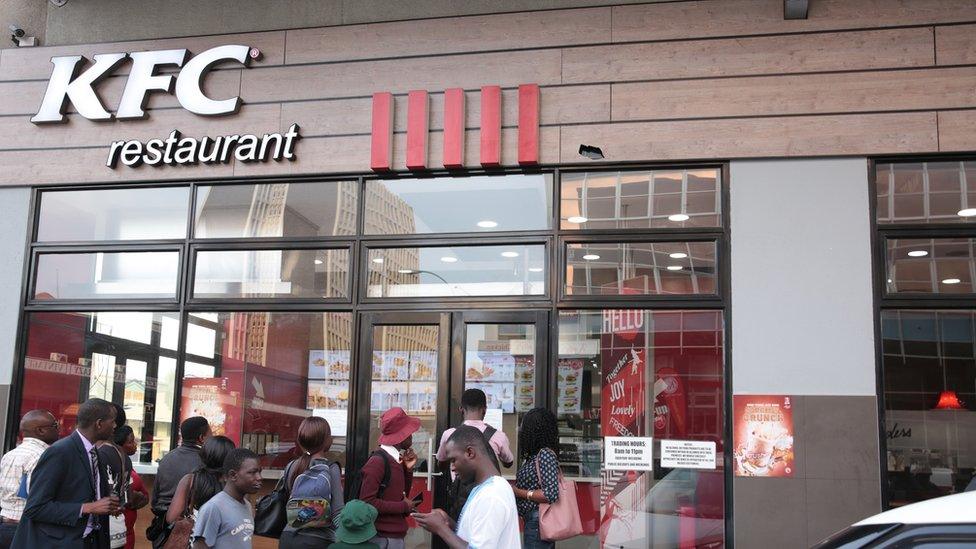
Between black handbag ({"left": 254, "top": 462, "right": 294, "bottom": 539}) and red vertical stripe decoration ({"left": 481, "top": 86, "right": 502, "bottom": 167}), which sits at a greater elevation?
red vertical stripe decoration ({"left": 481, "top": 86, "right": 502, "bottom": 167})

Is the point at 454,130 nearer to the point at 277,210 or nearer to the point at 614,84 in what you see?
the point at 614,84

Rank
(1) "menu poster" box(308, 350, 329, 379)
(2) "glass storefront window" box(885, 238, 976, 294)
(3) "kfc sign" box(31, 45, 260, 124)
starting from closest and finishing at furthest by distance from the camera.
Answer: (2) "glass storefront window" box(885, 238, 976, 294) < (1) "menu poster" box(308, 350, 329, 379) < (3) "kfc sign" box(31, 45, 260, 124)

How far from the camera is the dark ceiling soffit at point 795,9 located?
8430mm

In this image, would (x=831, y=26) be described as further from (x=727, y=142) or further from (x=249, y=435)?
(x=249, y=435)

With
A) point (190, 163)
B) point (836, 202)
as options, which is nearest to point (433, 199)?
point (190, 163)

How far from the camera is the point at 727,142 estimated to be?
8.54 m

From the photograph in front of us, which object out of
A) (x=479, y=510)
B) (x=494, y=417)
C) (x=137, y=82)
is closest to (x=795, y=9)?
(x=494, y=417)

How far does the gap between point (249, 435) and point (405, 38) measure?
4066 mm

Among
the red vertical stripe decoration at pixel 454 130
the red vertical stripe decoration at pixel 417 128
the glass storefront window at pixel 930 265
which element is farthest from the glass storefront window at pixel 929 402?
the red vertical stripe decoration at pixel 417 128

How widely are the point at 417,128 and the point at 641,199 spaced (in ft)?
7.13

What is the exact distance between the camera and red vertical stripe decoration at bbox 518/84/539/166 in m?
8.82

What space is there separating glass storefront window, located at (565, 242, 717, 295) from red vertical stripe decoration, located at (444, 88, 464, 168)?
4.32 feet

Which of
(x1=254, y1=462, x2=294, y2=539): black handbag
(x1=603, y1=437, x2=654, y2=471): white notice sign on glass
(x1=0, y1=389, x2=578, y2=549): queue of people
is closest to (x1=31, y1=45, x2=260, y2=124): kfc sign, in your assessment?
(x1=0, y1=389, x2=578, y2=549): queue of people

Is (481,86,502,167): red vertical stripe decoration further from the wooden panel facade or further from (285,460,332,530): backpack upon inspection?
(285,460,332,530): backpack
